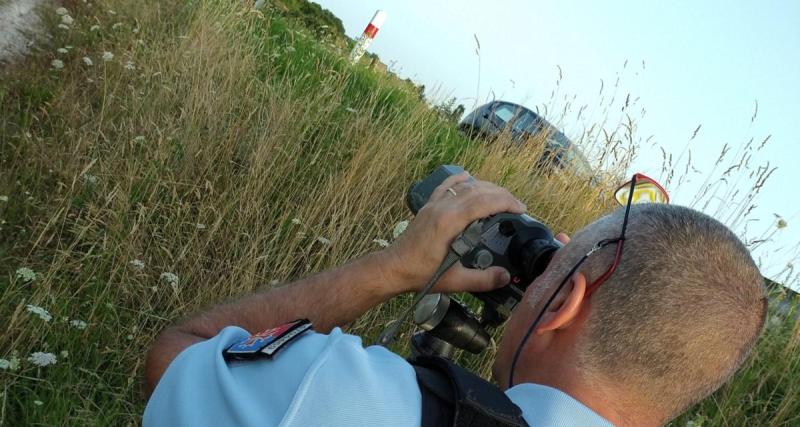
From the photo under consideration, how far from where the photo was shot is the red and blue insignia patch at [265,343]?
110 cm

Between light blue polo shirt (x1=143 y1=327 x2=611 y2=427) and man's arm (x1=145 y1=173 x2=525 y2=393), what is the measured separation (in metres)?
0.28

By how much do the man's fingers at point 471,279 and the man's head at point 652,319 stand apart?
227 millimetres

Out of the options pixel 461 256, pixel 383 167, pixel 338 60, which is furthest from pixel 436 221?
pixel 338 60

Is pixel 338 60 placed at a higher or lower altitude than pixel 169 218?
higher

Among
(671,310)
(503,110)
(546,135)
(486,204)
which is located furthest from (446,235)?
(503,110)

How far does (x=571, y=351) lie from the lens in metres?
1.20

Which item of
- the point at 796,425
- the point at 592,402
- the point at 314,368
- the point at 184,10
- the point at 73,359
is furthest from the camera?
the point at 184,10

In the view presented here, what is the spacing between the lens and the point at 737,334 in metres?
1.27

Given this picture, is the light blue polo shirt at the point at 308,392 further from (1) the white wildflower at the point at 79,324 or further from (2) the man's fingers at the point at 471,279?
(1) the white wildflower at the point at 79,324

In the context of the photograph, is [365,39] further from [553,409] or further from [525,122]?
[553,409]

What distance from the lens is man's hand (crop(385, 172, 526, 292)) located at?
4.84 feet

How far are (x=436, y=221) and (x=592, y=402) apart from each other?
1.60 ft

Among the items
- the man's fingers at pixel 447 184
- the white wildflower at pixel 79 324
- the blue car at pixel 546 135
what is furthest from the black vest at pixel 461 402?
the blue car at pixel 546 135

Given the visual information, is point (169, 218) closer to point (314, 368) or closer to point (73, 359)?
point (73, 359)
